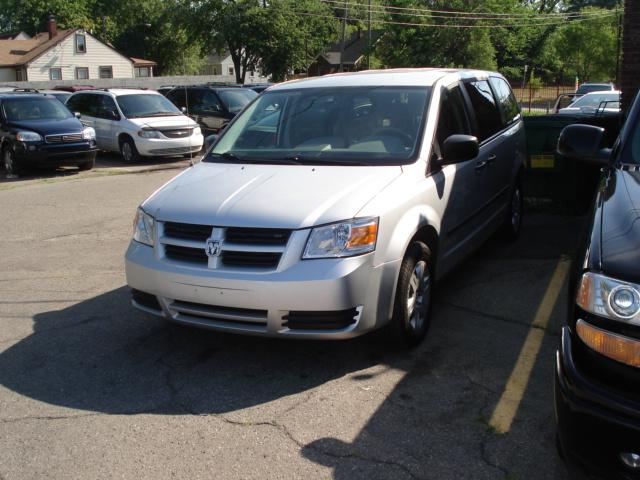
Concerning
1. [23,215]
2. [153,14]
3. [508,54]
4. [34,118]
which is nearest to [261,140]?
[23,215]

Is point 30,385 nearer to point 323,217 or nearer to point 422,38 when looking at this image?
point 323,217

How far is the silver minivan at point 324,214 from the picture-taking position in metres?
4.17

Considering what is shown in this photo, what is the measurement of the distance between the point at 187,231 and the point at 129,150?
13342mm

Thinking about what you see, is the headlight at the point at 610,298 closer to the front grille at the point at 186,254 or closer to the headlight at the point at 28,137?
the front grille at the point at 186,254

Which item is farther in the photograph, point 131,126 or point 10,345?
point 131,126

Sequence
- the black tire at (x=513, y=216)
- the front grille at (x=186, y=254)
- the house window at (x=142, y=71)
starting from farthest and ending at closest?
the house window at (x=142, y=71) < the black tire at (x=513, y=216) < the front grille at (x=186, y=254)

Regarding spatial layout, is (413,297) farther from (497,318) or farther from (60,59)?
→ (60,59)

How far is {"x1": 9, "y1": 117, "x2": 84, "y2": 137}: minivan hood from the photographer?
14.9 metres

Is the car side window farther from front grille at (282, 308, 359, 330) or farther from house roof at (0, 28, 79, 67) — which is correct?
house roof at (0, 28, 79, 67)

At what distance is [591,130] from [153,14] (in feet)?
231

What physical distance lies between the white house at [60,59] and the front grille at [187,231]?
55333 millimetres

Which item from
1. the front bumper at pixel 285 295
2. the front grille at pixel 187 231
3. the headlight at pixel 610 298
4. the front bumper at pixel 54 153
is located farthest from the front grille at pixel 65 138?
the headlight at pixel 610 298

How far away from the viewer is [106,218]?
32.2ft

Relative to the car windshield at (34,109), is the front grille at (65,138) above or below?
below
